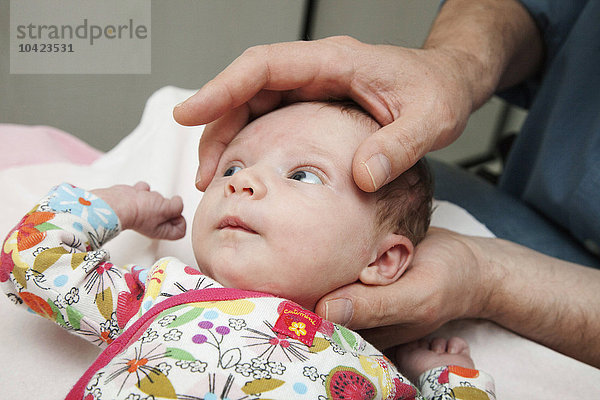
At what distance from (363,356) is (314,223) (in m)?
0.22

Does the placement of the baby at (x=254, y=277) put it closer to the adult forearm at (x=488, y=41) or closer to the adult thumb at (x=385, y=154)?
the adult thumb at (x=385, y=154)

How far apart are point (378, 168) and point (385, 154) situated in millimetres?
28

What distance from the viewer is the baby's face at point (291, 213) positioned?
2.63ft

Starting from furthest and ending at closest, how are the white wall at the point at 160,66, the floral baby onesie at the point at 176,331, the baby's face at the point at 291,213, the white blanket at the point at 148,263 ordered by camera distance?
the white wall at the point at 160,66 → the white blanket at the point at 148,263 → the baby's face at the point at 291,213 → the floral baby onesie at the point at 176,331

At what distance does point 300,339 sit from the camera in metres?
0.76

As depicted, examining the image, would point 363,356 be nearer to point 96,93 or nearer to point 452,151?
point 96,93

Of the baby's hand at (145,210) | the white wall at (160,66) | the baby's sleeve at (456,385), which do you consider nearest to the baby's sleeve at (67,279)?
the baby's hand at (145,210)

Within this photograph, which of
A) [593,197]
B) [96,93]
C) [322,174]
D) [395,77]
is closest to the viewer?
[322,174]

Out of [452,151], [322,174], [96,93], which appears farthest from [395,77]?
[452,151]

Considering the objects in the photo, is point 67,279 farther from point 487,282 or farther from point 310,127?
point 487,282

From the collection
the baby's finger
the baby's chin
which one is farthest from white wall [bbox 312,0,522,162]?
the baby's chin

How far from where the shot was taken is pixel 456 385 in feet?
2.91

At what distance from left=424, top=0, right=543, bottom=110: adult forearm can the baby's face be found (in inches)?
17.5

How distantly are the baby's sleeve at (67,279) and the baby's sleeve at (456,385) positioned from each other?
52 cm
